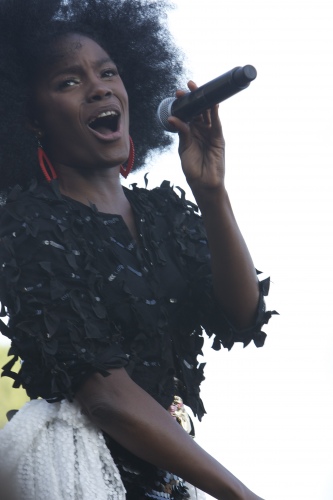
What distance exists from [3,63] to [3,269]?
2.52 ft

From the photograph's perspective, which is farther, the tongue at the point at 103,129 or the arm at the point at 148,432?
the tongue at the point at 103,129

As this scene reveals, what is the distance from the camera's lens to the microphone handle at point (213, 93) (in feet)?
8.27

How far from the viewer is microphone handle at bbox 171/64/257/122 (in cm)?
252

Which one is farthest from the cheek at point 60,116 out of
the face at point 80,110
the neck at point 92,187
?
the neck at point 92,187

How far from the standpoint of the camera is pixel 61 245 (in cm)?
285

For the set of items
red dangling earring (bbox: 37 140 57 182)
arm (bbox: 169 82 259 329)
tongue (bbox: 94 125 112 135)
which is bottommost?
arm (bbox: 169 82 259 329)

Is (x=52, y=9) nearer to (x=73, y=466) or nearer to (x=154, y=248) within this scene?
(x=154, y=248)

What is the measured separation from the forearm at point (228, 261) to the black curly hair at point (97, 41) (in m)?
0.62

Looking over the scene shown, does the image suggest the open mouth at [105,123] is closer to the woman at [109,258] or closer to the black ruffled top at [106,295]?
the woman at [109,258]

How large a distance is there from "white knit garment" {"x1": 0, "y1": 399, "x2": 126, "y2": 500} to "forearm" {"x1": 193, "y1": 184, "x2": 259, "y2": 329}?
604mm

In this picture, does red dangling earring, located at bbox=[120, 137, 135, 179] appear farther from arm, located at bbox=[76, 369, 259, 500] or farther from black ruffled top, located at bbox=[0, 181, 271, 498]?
arm, located at bbox=[76, 369, 259, 500]

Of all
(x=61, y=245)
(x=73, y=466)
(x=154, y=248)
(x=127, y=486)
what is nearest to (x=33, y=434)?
(x=73, y=466)

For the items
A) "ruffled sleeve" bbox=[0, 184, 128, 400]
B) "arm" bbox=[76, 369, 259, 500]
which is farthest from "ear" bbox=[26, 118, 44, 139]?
"arm" bbox=[76, 369, 259, 500]

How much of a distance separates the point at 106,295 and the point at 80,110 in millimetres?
570
